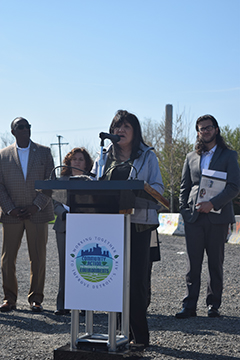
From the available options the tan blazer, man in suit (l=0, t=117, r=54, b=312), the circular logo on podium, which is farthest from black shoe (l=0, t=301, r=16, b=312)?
the circular logo on podium

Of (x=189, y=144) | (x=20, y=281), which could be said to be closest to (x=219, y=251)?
(x=20, y=281)

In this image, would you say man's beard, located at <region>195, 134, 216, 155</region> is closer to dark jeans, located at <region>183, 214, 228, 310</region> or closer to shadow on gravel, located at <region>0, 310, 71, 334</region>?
dark jeans, located at <region>183, 214, 228, 310</region>

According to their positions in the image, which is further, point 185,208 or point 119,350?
point 185,208

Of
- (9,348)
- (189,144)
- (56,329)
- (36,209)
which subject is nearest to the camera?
(9,348)

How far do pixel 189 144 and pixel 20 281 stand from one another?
27.6 m

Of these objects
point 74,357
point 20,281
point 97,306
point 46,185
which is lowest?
point 20,281

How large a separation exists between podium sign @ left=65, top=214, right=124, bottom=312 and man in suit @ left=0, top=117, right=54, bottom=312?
308 centimetres

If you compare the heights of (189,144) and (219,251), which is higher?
(189,144)

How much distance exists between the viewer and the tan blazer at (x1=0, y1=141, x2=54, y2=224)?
6527mm

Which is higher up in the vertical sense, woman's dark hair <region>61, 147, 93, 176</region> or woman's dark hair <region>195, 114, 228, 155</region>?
woman's dark hair <region>195, 114, 228, 155</region>

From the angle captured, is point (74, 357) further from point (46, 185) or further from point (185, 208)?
point (185, 208)

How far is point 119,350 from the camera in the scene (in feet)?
11.5

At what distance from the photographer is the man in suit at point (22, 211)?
644 centimetres

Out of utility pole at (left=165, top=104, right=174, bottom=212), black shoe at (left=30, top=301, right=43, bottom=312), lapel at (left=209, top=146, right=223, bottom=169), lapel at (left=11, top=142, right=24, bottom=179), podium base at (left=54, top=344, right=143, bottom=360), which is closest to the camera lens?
podium base at (left=54, top=344, right=143, bottom=360)
